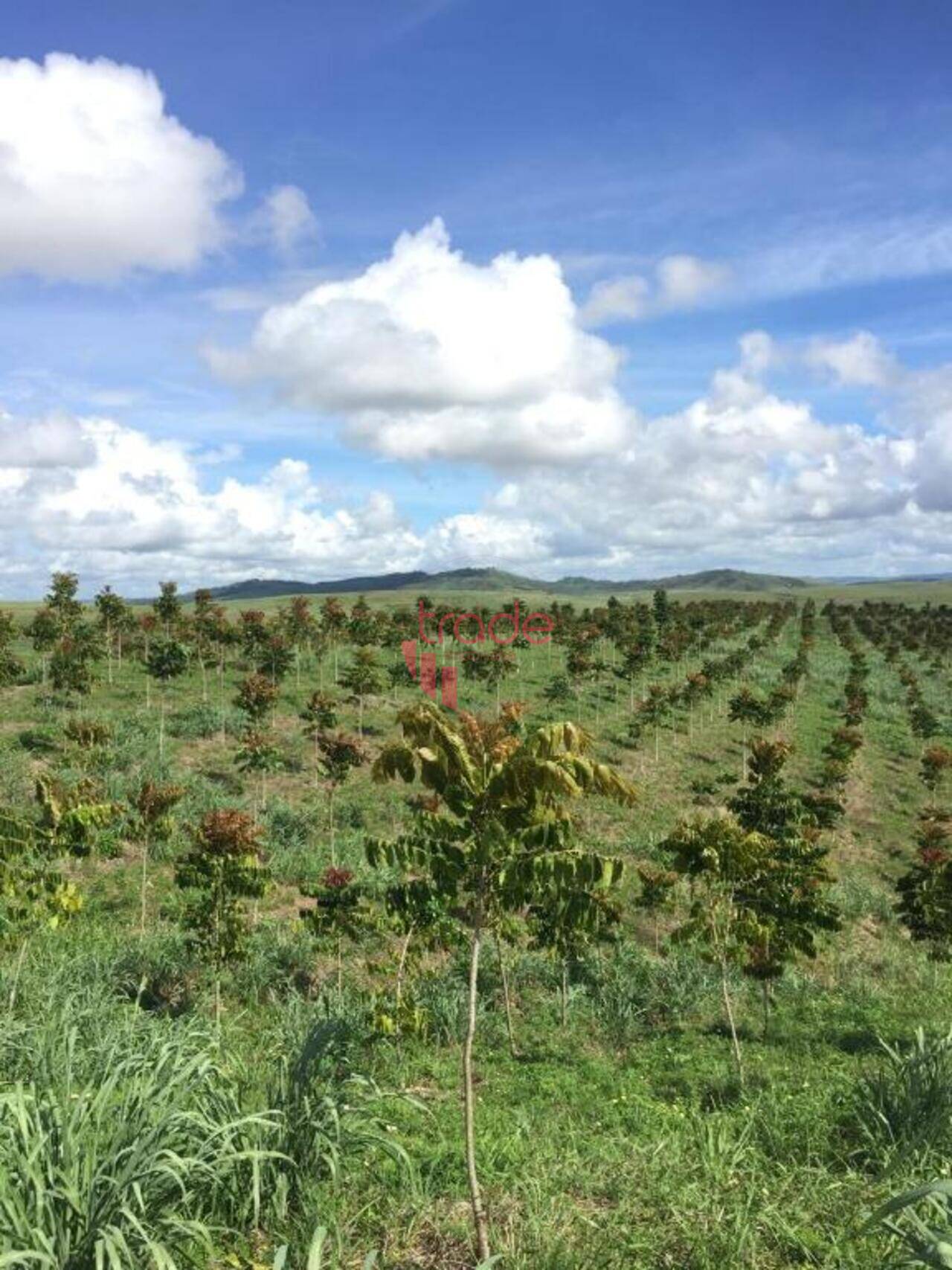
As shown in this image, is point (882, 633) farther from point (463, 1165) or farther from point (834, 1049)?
point (463, 1165)

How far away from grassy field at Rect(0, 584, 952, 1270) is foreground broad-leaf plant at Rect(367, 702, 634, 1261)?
125 centimetres

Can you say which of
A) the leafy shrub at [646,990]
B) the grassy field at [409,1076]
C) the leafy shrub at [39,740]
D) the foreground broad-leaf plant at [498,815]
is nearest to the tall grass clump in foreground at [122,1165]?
the grassy field at [409,1076]

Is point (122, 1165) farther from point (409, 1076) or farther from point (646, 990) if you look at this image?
point (646, 990)

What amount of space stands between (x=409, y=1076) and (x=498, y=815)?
26.6ft

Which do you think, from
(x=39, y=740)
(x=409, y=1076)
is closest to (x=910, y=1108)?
(x=409, y=1076)

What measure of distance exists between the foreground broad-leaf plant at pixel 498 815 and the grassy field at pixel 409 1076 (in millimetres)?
1254

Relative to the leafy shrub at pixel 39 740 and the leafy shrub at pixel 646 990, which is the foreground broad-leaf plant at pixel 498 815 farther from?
the leafy shrub at pixel 39 740

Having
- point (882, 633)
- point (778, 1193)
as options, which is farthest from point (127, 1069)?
point (882, 633)

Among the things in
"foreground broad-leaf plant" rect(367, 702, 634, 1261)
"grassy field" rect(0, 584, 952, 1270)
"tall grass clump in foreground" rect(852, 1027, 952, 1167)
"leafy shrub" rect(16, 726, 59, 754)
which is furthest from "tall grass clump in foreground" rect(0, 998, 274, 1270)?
"leafy shrub" rect(16, 726, 59, 754)

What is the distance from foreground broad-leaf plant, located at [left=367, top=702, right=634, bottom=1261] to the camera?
677 cm

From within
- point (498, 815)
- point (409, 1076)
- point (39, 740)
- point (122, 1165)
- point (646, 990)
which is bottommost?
point (646, 990)

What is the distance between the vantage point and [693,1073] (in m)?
13.7

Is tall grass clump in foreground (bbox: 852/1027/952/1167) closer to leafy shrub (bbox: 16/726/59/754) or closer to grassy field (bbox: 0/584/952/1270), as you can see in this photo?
grassy field (bbox: 0/584/952/1270)

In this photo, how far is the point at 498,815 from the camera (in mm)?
7250
